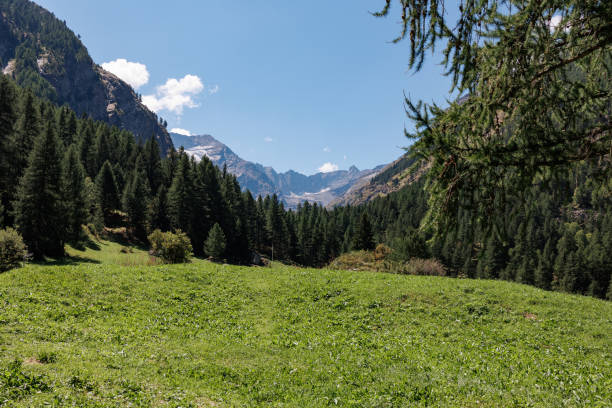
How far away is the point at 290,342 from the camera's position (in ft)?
48.1

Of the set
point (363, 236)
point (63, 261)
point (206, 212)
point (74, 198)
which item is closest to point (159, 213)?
point (206, 212)

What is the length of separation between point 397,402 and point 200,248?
70.2 meters

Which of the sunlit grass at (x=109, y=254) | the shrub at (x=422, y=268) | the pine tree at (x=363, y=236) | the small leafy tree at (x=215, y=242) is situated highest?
the pine tree at (x=363, y=236)

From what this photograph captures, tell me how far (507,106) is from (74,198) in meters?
60.1

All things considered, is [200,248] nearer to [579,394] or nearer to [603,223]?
[579,394]

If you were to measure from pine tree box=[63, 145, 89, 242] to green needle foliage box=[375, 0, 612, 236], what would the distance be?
52.0 m

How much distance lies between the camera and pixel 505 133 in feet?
20.4

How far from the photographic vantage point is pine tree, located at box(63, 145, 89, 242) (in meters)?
44.3

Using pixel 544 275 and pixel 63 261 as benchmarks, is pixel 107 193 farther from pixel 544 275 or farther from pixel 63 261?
pixel 544 275

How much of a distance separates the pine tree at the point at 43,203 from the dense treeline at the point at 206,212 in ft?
0.44

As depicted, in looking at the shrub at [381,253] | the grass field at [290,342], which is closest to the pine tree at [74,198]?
the grass field at [290,342]

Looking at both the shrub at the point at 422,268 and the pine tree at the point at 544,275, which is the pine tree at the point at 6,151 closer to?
the shrub at the point at 422,268

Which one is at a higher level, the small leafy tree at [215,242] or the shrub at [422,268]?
the shrub at [422,268]

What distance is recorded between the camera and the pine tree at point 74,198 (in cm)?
4434
